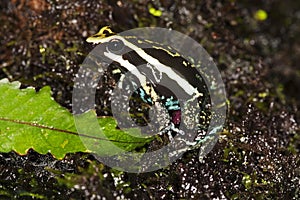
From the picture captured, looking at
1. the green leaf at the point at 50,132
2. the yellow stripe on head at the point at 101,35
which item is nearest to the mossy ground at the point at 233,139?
the green leaf at the point at 50,132

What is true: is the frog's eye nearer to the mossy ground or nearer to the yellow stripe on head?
the yellow stripe on head

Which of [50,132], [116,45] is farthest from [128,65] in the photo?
[50,132]

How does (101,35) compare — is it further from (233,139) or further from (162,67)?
(233,139)

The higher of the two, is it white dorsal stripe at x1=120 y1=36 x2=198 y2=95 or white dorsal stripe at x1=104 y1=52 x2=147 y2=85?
white dorsal stripe at x1=120 y1=36 x2=198 y2=95

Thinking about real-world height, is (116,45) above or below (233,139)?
above

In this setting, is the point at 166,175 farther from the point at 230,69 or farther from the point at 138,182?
the point at 230,69

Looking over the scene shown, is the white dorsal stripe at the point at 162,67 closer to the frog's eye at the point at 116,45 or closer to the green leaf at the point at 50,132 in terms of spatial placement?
the frog's eye at the point at 116,45

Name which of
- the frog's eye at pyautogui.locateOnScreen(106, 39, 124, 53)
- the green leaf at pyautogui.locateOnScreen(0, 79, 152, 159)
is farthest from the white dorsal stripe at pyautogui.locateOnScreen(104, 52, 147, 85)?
the green leaf at pyautogui.locateOnScreen(0, 79, 152, 159)
